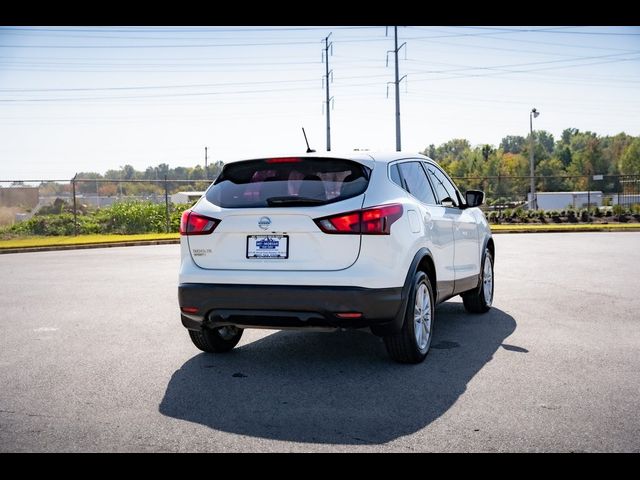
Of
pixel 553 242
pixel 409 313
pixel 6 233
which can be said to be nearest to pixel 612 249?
pixel 553 242

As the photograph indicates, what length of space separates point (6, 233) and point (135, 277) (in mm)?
16343

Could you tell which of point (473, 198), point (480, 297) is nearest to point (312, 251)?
point (473, 198)

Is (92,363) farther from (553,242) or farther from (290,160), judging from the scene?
(553,242)

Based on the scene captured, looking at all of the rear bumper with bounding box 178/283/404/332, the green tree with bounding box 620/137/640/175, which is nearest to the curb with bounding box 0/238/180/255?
the rear bumper with bounding box 178/283/404/332

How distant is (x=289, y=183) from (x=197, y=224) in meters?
0.87

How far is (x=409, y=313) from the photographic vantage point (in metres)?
6.08

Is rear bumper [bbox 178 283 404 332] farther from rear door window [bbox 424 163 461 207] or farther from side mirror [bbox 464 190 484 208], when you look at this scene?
side mirror [bbox 464 190 484 208]

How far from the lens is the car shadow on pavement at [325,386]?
4.67 metres

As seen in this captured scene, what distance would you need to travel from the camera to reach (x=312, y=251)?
5809 mm

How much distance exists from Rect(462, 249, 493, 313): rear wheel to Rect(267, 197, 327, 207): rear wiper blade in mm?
3518

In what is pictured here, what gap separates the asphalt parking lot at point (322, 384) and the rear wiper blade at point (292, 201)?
1418mm

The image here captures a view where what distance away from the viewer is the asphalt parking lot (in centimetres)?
441

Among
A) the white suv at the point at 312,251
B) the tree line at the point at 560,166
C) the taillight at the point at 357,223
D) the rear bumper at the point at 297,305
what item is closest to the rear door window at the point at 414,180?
the white suv at the point at 312,251
